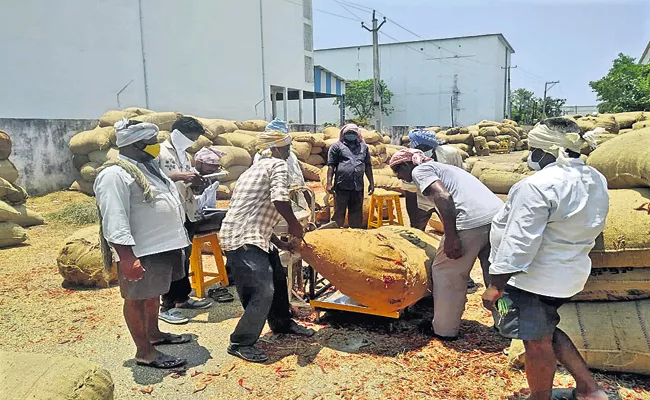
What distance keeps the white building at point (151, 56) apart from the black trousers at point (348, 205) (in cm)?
1100

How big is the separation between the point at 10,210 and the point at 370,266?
5.83 m

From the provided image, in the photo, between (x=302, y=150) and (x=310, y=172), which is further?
(x=302, y=150)

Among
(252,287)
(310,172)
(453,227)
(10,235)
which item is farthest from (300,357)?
(310,172)

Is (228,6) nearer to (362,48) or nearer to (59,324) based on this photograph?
(59,324)

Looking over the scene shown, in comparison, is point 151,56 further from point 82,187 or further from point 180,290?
point 180,290

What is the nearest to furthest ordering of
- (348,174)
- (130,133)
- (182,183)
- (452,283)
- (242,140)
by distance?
(130,133)
(452,283)
(182,183)
(348,174)
(242,140)

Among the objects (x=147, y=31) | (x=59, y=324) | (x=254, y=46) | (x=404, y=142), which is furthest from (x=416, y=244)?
(x=254, y=46)

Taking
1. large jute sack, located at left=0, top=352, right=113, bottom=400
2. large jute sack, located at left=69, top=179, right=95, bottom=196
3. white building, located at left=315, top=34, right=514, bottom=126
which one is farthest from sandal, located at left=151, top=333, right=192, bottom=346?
white building, located at left=315, top=34, right=514, bottom=126

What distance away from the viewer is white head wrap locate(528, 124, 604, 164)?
2.50 metres

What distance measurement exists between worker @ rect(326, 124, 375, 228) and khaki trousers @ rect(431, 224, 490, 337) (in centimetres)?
262

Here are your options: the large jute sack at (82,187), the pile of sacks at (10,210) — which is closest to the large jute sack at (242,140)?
the large jute sack at (82,187)

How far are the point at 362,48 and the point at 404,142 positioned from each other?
35013 mm

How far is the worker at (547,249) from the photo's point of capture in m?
2.36

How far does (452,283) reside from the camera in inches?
140
